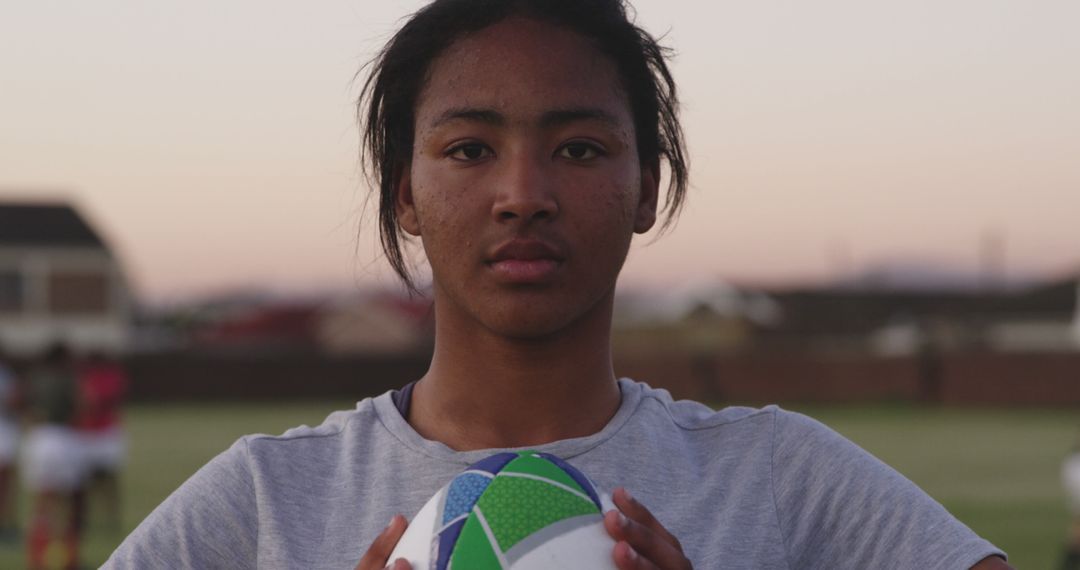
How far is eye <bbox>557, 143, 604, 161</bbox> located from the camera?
2305mm

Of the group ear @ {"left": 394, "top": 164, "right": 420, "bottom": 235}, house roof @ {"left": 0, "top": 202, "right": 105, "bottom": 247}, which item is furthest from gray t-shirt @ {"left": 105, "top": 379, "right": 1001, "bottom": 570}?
house roof @ {"left": 0, "top": 202, "right": 105, "bottom": 247}

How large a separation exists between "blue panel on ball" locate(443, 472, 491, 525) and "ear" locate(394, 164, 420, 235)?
1.88 ft

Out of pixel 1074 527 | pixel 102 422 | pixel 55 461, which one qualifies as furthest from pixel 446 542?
pixel 102 422

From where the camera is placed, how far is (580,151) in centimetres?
232

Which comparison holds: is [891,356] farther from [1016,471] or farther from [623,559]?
[623,559]

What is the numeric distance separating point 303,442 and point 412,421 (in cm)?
21

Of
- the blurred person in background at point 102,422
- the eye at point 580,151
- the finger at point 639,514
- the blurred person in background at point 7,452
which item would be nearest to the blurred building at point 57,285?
the blurred person in background at point 7,452

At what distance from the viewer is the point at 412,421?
8.18 ft

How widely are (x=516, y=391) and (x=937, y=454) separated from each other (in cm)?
2239

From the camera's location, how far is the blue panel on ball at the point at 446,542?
201cm

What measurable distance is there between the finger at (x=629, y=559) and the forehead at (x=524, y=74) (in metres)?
0.77

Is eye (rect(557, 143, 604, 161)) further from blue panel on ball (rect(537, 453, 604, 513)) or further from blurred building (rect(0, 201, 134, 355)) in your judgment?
blurred building (rect(0, 201, 134, 355))

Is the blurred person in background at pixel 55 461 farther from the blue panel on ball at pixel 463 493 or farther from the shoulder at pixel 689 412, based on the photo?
the blue panel on ball at pixel 463 493

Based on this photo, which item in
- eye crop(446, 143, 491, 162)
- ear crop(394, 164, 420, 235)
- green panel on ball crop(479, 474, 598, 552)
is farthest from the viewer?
ear crop(394, 164, 420, 235)
